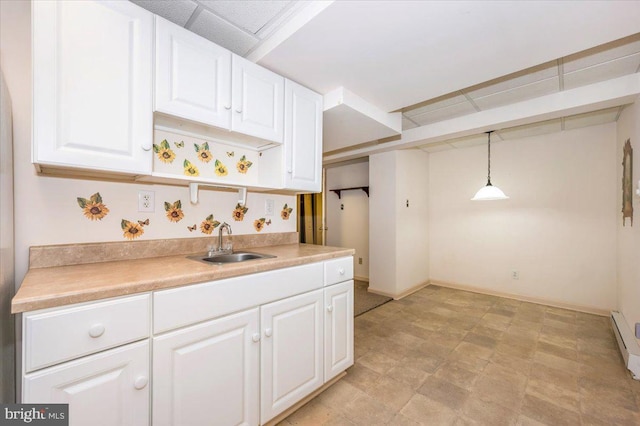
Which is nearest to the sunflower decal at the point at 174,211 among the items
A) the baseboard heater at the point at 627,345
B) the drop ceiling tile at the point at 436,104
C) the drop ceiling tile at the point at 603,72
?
the drop ceiling tile at the point at 436,104

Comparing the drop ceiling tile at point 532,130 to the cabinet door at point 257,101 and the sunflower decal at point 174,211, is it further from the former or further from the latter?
the sunflower decal at point 174,211

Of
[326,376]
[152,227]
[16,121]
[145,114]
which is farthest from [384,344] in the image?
[16,121]

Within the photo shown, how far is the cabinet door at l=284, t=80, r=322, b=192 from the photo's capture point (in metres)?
1.93

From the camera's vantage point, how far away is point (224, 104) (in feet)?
5.21

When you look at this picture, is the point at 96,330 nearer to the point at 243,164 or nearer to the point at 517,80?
the point at 243,164

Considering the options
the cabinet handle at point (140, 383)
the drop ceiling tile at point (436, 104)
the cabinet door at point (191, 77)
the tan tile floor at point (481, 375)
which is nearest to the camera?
the cabinet handle at point (140, 383)

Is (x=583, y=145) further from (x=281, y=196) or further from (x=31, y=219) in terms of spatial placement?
(x=31, y=219)

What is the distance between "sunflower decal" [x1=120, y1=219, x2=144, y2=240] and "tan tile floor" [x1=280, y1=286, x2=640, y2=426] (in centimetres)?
143

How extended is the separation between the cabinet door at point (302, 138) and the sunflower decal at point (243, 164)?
1.30 feet

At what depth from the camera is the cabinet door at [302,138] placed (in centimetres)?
193

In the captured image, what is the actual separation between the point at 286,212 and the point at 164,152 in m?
1.09

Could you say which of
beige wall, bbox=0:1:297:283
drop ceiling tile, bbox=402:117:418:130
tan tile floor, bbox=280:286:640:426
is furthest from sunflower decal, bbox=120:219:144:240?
drop ceiling tile, bbox=402:117:418:130

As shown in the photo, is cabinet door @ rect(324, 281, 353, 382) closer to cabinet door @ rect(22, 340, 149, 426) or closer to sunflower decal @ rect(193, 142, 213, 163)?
cabinet door @ rect(22, 340, 149, 426)

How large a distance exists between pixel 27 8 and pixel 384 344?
3.34 meters
